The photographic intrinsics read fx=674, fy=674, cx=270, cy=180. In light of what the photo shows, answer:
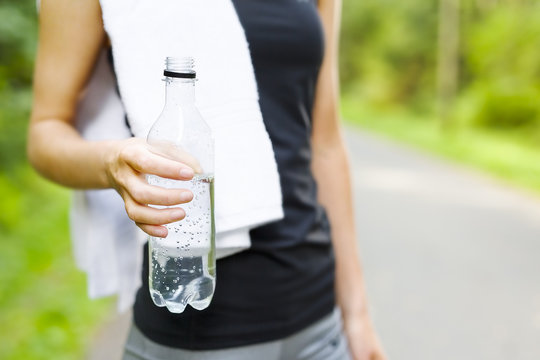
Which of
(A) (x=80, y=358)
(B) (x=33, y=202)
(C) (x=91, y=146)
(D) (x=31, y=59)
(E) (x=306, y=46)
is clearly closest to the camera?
(C) (x=91, y=146)

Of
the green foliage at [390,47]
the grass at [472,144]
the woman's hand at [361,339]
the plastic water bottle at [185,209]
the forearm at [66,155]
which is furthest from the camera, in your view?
the green foliage at [390,47]

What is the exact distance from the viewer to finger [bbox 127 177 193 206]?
0.95 metres

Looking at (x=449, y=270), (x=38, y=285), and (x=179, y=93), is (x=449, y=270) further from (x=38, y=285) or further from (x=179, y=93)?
(x=179, y=93)

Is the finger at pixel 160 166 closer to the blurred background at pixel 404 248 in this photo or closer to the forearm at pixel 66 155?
the forearm at pixel 66 155

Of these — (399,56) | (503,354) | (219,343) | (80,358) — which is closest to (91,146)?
(219,343)

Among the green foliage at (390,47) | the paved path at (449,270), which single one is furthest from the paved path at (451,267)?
the green foliage at (390,47)

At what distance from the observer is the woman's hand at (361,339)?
1.63 m

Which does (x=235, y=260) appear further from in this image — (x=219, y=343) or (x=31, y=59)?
(x=31, y=59)

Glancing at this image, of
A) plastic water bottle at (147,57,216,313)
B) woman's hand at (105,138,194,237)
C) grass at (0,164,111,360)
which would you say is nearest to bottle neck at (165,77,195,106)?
plastic water bottle at (147,57,216,313)

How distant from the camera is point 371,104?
32062 millimetres

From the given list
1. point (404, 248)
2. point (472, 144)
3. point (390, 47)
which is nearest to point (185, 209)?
point (404, 248)

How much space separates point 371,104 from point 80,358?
28924 mm

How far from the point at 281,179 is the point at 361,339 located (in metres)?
0.51

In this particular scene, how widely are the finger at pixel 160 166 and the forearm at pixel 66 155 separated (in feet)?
0.54
